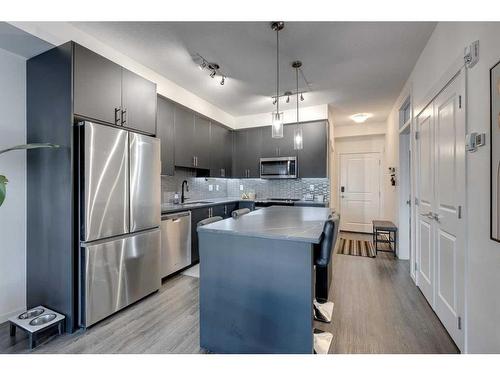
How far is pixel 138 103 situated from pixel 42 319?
6.95 feet

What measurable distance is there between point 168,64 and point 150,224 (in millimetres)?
1938

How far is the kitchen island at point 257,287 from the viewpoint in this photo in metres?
1.47

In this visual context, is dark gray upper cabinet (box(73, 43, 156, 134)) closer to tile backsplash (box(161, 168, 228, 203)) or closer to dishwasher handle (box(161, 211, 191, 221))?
dishwasher handle (box(161, 211, 191, 221))

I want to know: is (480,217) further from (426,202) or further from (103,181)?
(103,181)

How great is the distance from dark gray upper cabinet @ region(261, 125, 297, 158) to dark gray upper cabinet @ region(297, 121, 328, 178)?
23 cm

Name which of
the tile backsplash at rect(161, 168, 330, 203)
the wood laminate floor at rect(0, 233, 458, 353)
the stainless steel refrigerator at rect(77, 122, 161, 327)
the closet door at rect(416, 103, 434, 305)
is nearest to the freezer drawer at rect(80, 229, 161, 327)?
the stainless steel refrigerator at rect(77, 122, 161, 327)

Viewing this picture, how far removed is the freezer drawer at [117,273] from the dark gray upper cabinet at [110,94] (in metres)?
1.16

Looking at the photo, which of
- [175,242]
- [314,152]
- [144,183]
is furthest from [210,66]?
[314,152]

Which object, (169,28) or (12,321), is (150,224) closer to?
(12,321)

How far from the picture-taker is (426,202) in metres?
2.50

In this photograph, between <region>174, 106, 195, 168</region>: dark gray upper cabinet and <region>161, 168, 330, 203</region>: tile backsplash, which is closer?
<region>174, 106, 195, 168</region>: dark gray upper cabinet

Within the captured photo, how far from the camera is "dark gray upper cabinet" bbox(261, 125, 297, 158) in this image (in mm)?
4602
